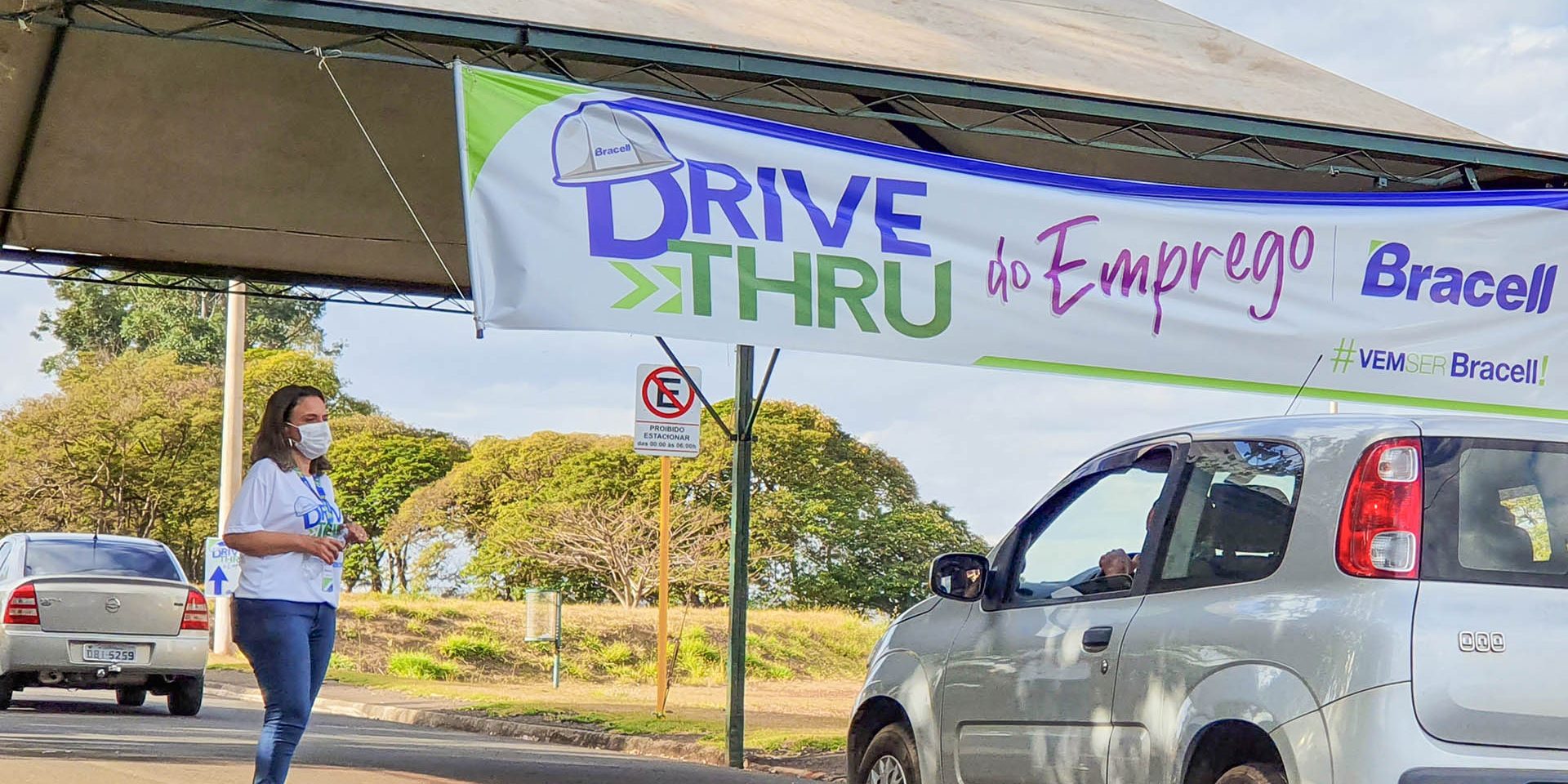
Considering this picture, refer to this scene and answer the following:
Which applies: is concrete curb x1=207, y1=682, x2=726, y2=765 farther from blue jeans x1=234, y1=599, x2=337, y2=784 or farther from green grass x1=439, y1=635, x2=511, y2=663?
green grass x1=439, y1=635, x2=511, y2=663

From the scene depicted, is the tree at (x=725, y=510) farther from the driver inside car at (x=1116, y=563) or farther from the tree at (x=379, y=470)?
the driver inside car at (x=1116, y=563)

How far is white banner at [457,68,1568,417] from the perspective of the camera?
8.40m

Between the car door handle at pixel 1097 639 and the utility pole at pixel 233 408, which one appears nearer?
the car door handle at pixel 1097 639

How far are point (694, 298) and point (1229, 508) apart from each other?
322 cm

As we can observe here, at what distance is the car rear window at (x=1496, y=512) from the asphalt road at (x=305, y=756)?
7.06m

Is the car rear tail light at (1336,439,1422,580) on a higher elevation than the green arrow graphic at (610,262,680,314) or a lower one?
lower

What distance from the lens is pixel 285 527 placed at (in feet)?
25.0

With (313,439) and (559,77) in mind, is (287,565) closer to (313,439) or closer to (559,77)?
(313,439)

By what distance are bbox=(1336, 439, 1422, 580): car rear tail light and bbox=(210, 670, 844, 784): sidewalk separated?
677cm

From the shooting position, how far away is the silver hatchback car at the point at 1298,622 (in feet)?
16.7

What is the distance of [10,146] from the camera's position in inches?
501

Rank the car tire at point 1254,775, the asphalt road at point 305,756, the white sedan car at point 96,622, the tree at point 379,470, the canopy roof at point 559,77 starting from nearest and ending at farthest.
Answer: the car tire at point 1254,775 → the canopy roof at point 559,77 → the asphalt road at point 305,756 → the white sedan car at point 96,622 → the tree at point 379,470

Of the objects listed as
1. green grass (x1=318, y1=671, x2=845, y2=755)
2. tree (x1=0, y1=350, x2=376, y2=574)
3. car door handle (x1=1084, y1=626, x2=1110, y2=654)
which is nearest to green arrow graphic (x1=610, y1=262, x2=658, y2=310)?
car door handle (x1=1084, y1=626, x2=1110, y2=654)

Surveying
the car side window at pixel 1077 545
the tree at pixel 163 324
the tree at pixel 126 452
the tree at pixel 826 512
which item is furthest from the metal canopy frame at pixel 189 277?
the tree at pixel 163 324
